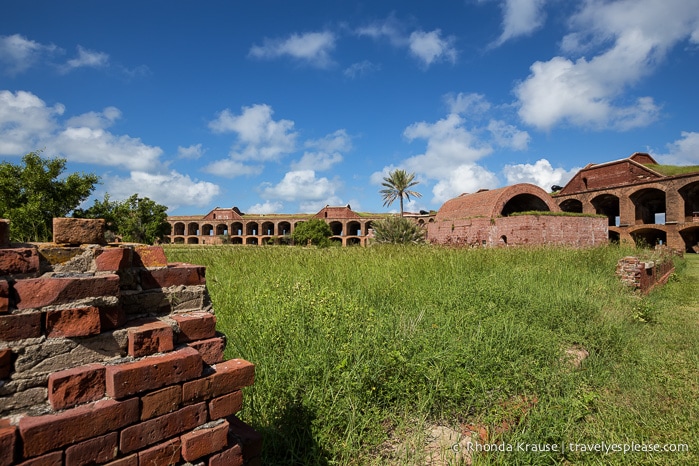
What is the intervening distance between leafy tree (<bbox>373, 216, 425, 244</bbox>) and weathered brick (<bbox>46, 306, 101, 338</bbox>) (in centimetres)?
1819

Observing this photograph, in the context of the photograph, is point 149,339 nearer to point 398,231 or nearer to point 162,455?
point 162,455

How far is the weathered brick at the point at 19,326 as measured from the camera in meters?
1.13

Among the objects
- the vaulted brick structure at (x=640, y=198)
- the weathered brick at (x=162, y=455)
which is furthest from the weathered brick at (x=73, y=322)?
the vaulted brick structure at (x=640, y=198)

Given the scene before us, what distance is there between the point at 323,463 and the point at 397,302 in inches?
102

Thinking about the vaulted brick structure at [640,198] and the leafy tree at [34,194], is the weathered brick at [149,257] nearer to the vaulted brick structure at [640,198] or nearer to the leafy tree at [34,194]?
the leafy tree at [34,194]

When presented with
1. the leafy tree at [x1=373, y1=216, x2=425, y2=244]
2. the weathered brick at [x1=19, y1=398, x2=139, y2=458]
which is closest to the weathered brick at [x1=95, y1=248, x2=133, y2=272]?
the weathered brick at [x1=19, y1=398, x2=139, y2=458]

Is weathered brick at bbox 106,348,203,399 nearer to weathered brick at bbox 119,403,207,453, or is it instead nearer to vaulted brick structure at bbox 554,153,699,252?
weathered brick at bbox 119,403,207,453

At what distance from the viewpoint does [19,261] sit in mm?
1225

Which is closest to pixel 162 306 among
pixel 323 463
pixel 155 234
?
pixel 323 463

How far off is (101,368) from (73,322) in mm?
195

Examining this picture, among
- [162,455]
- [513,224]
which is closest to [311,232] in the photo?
[513,224]

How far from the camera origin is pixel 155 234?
3700 cm

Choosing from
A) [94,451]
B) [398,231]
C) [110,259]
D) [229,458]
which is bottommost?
[229,458]

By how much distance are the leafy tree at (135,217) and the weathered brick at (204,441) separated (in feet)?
96.3
